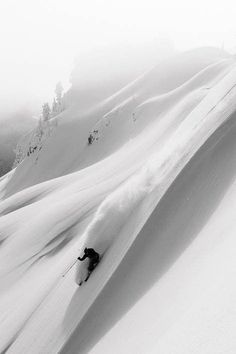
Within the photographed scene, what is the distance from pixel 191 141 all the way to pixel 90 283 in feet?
14.8

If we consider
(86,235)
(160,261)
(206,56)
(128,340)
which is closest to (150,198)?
(86,235)

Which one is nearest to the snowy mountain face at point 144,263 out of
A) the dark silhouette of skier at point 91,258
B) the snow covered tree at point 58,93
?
the dark silhouette of skier at point 91,258

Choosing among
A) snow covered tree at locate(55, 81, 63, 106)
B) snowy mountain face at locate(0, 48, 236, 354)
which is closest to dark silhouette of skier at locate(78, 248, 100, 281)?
snowy mountain face at locate(0, 48, 236, 354)

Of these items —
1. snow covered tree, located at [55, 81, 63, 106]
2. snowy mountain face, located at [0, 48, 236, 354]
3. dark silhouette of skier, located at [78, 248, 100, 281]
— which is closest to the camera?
snowy mountain face, located at [0, 48, 236, 354]

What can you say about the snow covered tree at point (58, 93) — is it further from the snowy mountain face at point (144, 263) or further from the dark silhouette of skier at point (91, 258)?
the dark silhouette of skier at point (91, 258)

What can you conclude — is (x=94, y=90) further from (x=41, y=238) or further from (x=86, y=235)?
(x=86, y=235)

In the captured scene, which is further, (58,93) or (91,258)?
(58,93)

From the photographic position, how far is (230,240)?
229 inches

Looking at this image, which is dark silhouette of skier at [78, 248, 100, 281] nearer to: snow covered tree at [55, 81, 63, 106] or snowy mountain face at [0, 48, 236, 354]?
snowy mountain face at [0, 48, 236, 354]

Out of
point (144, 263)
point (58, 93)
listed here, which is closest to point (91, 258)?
point (144, 263)

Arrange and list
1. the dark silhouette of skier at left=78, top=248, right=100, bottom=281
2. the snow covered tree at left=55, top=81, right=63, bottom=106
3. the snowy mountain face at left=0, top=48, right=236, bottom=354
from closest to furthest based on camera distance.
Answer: the snowy mountain face at left=0, top=48, right=236, bottom=354
the dark silhouette of skier at left=78, top=248, right=100, bottom=281
the snow covered tree at left=55, top=81, right=63, bottom=106

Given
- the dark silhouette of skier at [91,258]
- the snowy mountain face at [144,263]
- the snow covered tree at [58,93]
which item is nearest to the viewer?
the snowy mountain face at [144,263]

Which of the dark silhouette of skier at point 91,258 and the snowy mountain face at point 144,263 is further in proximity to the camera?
the dark silhouette of skier at point 91,258

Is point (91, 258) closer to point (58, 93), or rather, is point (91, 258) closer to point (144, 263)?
point (144, 263)
